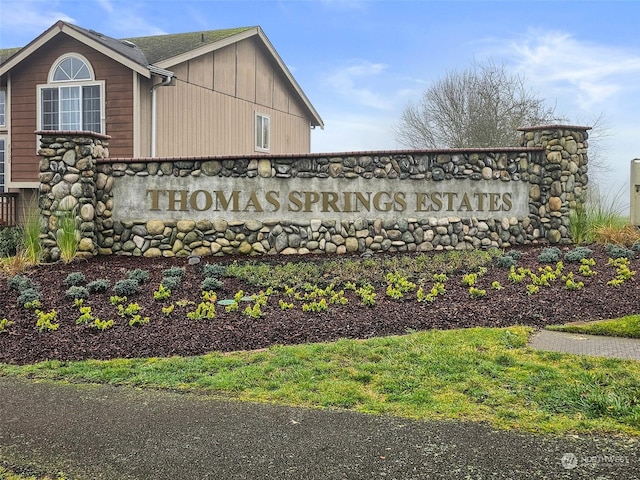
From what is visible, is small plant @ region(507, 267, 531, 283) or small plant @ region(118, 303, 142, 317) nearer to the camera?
small plant @ region(118, 303, 142, 317)

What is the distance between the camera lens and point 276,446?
12.1 ft

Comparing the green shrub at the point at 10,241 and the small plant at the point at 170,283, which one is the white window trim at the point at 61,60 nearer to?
the green shrub at the point at 10,241

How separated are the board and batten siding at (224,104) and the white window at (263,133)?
0.76 ft

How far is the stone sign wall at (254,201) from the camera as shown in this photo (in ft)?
37.2

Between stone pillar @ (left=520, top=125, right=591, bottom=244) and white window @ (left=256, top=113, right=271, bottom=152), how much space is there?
10.6 m

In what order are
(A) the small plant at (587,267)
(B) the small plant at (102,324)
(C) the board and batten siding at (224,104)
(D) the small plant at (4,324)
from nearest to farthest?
(B) the small plant at (102,324), (D) the small plant at (4,324), (A) the small plant at (587,267), (C) the board and batten siding at (224,104)

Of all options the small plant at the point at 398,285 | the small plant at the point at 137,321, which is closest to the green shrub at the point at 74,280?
the small plant at the point at 137,321

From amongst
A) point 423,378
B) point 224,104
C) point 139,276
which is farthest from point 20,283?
point 224,104

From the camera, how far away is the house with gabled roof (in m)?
15.9

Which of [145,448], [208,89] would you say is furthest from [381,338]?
[208,89]

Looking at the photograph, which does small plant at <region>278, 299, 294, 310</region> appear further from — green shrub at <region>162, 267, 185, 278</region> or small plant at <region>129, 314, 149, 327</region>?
green shrub at <region>162, 267, 185, 278</region>

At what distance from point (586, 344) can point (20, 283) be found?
24.8 ft

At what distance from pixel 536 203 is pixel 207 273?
6903mm

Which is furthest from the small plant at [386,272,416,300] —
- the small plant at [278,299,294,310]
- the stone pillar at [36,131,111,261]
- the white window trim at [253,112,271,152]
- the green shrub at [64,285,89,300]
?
the white window trim at [253,112,271,152]
